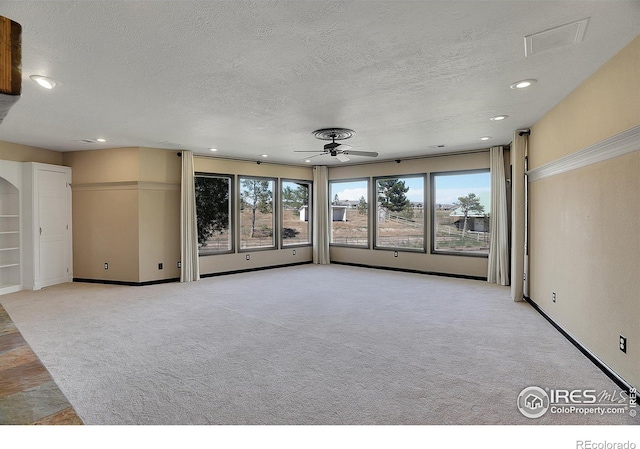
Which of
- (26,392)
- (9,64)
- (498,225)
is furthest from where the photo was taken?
(498,225)

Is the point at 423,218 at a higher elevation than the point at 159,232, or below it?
higher

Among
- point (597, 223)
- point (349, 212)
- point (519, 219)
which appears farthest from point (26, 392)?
point (349, 212)

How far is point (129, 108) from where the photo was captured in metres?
4.25

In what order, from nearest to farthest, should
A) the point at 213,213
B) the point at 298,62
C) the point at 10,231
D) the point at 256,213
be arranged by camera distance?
the point at 298,62
the point at 10,231
the point at 213,213
the point at 256,213

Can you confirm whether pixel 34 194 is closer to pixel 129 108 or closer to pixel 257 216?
pixel 129 108

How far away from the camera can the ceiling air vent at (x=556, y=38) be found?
242 cm

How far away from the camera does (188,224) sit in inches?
285

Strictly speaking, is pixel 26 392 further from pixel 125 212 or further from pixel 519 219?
pixel 125 212

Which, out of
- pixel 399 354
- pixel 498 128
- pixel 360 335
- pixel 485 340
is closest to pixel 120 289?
pixel 360 335

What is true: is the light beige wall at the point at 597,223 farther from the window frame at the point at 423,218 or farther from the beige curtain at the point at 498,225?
the window frame at the point at 423,218

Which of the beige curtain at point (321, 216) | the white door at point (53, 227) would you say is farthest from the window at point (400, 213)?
the white door at point (53, 227)

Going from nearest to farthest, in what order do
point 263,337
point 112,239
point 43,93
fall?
point 43,93
point 263,337
point 112,239

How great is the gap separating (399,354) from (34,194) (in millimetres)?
7004

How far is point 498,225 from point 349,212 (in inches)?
151
